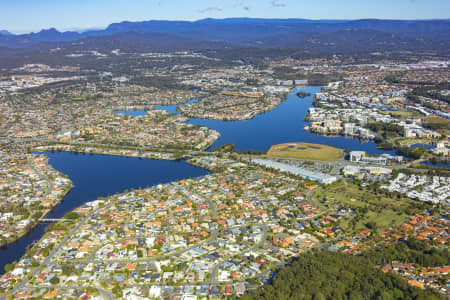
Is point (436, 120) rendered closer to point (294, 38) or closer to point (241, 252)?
point (241, 252)

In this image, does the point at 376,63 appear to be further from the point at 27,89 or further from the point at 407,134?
the point at 27,89

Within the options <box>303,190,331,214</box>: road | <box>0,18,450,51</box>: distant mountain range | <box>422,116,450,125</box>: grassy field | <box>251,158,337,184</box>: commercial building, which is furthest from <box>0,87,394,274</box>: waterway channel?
<box>0,18,450,51</box>: distant mountain range

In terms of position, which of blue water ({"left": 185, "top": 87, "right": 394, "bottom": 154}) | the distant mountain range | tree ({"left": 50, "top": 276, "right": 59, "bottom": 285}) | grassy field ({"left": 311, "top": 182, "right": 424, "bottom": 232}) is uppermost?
the distant mountain range

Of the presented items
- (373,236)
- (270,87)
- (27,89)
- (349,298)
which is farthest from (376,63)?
(349,298)

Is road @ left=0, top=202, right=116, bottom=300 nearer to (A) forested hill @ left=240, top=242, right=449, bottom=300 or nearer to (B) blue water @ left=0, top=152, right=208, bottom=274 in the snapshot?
(B) blue water @ left=0, top=152, right=208, bottom=274

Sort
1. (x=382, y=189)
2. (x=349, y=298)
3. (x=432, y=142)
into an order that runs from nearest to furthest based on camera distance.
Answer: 1. (x=349, y=298)
2. (x=382, y=189)
3. (x=432, y=142)

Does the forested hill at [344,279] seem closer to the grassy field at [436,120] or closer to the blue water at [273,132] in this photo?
the blue water at [273,132]

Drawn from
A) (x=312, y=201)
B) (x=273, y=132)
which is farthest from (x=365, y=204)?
(x=273, y=132)
